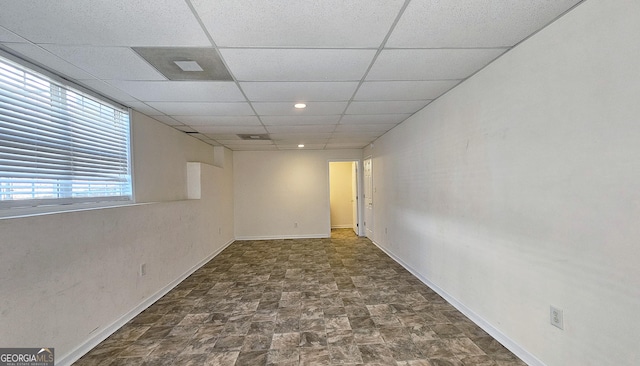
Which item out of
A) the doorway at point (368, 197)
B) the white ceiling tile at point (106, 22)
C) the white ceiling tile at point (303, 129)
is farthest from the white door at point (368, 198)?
the white ceiling tile at point (106, 22)

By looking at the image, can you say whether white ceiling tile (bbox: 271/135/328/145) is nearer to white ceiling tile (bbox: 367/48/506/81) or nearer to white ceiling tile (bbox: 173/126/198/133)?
white ceiling tile (bbox: 173/126/198/133)

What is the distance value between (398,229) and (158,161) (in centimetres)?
387

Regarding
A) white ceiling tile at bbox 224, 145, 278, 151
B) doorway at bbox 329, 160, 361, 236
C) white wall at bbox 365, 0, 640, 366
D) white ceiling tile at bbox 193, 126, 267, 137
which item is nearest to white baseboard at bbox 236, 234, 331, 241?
doorway at bbox 329, 160, 361, 236

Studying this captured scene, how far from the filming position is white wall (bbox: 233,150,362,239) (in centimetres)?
684

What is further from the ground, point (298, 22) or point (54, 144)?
point (298, 22)

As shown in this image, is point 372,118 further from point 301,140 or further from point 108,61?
point 108,61

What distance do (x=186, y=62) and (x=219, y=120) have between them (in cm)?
172

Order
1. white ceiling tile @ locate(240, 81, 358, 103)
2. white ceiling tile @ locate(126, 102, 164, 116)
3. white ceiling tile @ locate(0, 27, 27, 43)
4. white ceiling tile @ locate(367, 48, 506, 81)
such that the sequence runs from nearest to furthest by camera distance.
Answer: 1. white ceiling tile @ locate(0, 27, 27, 43)
2. white ceiling tile @ locate(367, 48, 506, 81)
3. white ceiling tile @ locate(240, 81, 358, 103)
4. white ceiling tile @ locate(126, 102, 164, 116)

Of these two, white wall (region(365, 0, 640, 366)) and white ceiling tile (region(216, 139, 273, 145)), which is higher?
white ceiling tile (region(216, 139, 273, 145))

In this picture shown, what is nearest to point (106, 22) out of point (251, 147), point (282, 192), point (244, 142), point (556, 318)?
point (556, 318)

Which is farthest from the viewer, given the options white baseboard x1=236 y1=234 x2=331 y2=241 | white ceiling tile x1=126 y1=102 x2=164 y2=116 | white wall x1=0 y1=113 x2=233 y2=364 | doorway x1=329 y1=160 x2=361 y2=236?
doorway x1=329 y1=160 x2=361 y2=236

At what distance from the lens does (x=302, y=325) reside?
100 inches

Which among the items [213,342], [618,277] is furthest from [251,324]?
[618,277]

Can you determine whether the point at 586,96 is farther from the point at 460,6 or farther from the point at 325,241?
the point at 325,241
